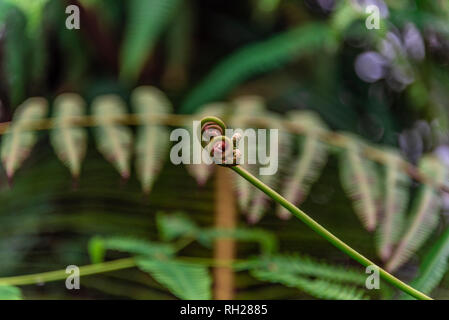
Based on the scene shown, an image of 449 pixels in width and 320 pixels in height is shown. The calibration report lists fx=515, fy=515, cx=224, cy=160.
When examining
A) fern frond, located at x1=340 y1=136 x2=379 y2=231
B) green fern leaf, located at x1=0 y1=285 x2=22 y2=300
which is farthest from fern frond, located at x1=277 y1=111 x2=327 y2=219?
green fern leaf, located at x1=0 y1=285 x2=22 y2=300

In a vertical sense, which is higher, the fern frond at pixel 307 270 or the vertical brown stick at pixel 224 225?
the vertical brown stick at pixel 224 225

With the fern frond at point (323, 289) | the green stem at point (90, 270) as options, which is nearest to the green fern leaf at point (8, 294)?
the green stem at point (90, 270)

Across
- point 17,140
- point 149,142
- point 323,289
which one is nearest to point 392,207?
point 323,289

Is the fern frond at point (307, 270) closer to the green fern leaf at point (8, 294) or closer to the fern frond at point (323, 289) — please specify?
the fern frond at point (323, 289)

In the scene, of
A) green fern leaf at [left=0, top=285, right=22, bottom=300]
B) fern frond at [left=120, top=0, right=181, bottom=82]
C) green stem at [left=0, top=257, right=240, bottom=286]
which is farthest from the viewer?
fern frond at [left=120, top=0, right=181, bottom=82]

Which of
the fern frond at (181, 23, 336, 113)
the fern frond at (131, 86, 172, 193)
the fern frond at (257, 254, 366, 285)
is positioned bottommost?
the fern frond at (257, 254, 366, 285)

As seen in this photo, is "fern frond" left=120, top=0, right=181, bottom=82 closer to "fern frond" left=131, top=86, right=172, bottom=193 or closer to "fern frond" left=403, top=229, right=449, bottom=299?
"fern frond" left=131, top=86, right=172, bottom=193
